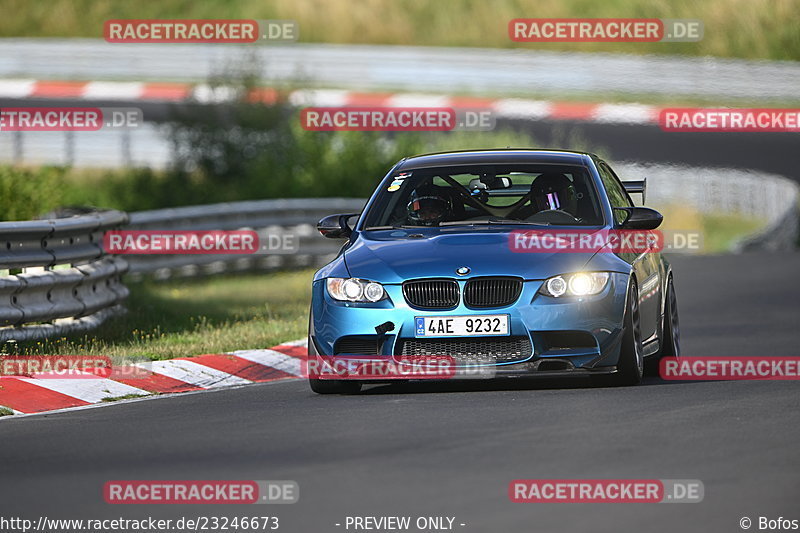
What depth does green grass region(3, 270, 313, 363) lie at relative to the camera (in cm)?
1335

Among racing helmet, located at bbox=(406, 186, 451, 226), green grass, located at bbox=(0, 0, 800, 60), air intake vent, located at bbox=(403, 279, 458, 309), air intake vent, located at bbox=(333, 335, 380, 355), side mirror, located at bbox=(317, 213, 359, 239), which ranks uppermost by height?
green grass, located at bbox=(0, 0, 800, 60)

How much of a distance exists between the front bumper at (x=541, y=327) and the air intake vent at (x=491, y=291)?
49 millimetres

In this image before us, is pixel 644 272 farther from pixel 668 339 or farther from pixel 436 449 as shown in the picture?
pixel 436 449

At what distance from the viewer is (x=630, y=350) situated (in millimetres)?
10742

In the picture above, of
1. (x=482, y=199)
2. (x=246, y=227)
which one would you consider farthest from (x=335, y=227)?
(x=246, y=227)

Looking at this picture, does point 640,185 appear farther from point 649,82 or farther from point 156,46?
point 156,46

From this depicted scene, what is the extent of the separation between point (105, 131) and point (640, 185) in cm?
2123

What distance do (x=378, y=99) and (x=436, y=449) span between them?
30671 mm

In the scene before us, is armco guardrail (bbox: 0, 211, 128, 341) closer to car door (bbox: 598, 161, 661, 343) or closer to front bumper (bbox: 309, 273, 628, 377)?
front bumper (bbox: 309, 273, 628, 377)

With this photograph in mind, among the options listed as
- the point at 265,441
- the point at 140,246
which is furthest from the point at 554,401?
the point at 140,246

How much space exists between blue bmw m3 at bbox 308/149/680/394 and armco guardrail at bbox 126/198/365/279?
10.7 meters

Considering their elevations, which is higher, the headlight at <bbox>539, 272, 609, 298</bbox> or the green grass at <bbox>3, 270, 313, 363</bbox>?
the headlight at <bbox>539, 272, 609, 298</bbox>

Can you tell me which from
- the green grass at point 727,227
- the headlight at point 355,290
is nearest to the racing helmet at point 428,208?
the headlight at point 355,290

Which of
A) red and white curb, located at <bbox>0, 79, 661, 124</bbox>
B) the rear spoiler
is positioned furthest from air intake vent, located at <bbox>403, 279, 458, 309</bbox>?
red and white curb, located at <bbox>0, 79, 661, 124</bbox>
